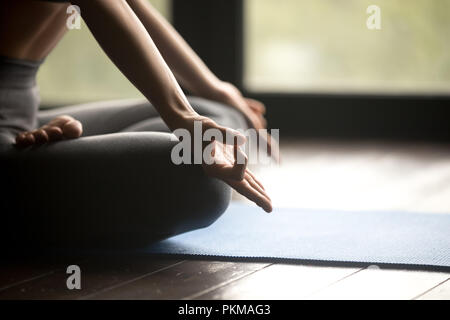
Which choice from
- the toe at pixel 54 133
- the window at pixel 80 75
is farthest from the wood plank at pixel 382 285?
the window at pixel 80 75

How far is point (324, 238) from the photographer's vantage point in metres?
1.81

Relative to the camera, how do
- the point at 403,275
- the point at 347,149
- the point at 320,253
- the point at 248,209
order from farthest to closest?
the point at 347,149
the point at 248,209
the point at 320,253
the point at 403,275

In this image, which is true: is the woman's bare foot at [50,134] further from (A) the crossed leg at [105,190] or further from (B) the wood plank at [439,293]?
(B) the wood plank at [439,293]

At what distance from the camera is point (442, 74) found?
3479 millimetres

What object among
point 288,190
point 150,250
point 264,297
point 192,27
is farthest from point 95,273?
point 192,27

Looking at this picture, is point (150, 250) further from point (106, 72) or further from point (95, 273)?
point (106, 72)

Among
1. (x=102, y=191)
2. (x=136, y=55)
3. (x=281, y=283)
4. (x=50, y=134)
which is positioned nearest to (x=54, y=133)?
(x=50, y=134)

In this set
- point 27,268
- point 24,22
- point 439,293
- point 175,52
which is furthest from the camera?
point 175,52

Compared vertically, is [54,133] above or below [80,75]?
below

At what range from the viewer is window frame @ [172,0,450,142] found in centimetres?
354

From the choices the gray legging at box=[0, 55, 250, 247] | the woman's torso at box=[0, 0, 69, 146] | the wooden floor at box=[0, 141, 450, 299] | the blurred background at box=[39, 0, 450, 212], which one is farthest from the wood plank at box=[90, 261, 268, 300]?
the blurred background at box=[39, 0, 450, 212]

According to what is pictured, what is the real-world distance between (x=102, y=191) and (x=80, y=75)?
2317 millimetres

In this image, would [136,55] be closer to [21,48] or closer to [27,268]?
[21,48]

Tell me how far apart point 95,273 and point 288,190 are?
39.8 inches
